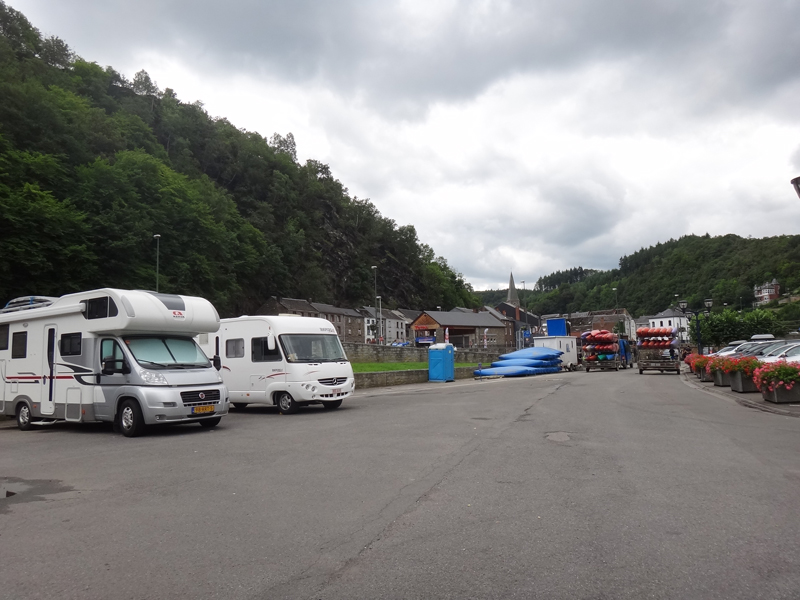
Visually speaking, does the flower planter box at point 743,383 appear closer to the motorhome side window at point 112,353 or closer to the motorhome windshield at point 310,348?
the motorhome windshield at point 310,348

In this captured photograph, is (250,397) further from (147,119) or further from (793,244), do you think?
(793,244)

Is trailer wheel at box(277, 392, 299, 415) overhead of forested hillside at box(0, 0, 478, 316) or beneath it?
beneath

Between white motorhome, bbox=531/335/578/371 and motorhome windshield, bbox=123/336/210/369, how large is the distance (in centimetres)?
3858

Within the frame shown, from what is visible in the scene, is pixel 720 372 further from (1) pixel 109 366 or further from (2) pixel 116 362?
(1) pixel 109 366

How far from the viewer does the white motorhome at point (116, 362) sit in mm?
11883

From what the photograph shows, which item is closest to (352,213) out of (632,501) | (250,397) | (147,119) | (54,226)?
(147,119)

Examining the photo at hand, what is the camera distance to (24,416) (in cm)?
1402

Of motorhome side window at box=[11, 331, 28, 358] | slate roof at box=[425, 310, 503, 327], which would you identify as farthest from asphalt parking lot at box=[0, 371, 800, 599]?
slate roof at box=[425, 310, 503, 327]

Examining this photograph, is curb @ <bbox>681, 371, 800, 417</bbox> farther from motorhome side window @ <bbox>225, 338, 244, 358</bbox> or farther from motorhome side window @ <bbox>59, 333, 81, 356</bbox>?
motorhome side window @ <bbox>59, 333, 81, 356</bbox>

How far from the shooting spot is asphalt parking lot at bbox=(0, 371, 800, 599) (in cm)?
394

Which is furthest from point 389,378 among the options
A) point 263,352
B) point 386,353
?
point 386,353

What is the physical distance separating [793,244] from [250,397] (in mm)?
108584

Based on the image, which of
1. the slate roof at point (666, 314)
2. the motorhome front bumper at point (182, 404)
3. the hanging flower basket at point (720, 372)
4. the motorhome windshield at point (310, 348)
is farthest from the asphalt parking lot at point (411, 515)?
the slate roof at point (666, 314)

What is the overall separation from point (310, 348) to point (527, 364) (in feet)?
89.2
